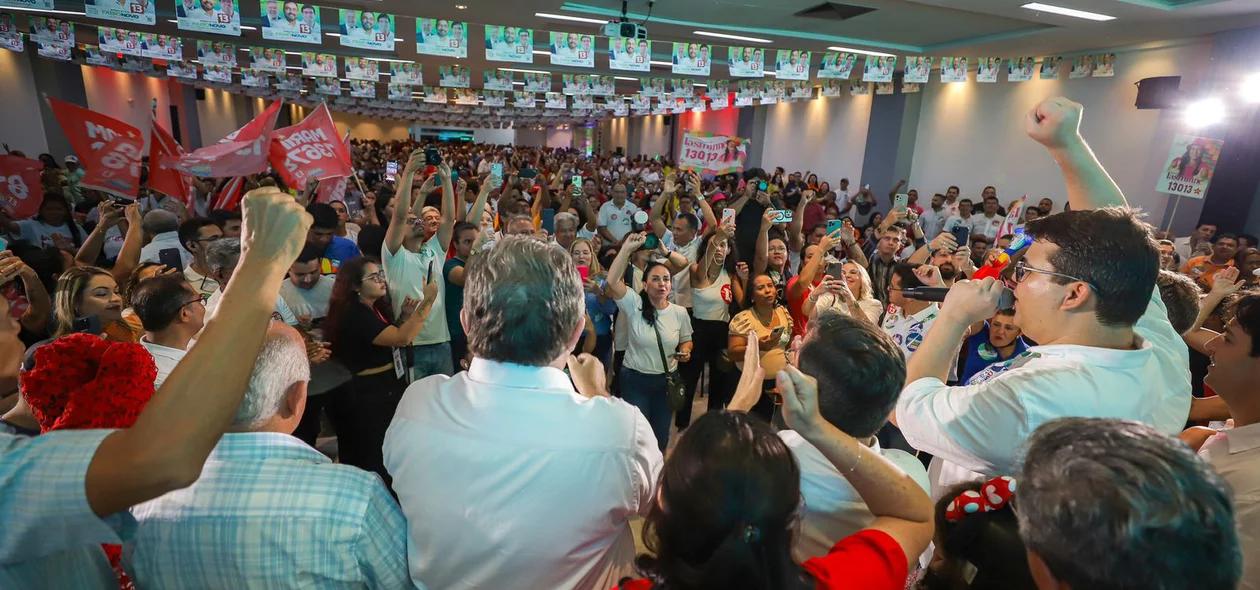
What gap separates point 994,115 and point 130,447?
43.2 feet

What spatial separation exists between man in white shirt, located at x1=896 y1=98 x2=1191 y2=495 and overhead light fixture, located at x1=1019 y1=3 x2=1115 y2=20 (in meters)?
6.34

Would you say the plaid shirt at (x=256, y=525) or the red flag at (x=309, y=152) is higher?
the red flag at (x=309, y=152)

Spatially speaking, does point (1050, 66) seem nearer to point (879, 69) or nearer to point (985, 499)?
point (879, 69)

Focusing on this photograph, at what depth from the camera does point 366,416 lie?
326cm

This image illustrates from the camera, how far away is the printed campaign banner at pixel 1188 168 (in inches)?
191

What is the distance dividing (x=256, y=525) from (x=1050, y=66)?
11762 millimetres

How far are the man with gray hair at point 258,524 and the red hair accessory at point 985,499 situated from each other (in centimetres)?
121

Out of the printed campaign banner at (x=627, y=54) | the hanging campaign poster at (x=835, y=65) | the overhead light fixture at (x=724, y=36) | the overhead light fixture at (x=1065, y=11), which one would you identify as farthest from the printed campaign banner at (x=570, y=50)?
the overhead light fixture at (x=1065, y=11)

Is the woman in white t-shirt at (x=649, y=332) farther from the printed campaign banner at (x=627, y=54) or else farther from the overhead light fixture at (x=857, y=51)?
the overhead light fixture at (x=857, y=51)

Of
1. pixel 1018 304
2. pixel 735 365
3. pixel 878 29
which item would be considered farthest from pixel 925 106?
pixel 1018 304

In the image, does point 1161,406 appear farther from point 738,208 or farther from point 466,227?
point 738,208

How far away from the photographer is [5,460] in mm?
895

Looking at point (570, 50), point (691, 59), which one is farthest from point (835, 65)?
point (570, 50)

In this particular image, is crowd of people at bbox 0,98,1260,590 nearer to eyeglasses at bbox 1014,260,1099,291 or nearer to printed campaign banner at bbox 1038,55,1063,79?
eyeglasses at bbox 1014,260,1099,291
